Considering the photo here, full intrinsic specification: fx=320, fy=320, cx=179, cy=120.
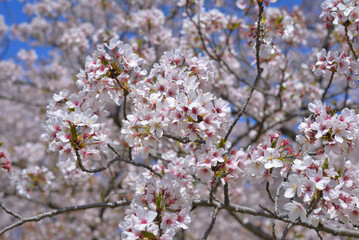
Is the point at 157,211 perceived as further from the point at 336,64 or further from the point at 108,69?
the point at 336,64

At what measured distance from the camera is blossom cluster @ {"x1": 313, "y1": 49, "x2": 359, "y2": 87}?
2.32m

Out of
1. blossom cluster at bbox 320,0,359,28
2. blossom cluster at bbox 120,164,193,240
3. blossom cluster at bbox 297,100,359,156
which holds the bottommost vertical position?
blossom cluster at bbox 120,164,193,240

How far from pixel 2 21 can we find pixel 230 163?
897 cm

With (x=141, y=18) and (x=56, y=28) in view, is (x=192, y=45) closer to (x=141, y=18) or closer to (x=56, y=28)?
(x=141, y=18)

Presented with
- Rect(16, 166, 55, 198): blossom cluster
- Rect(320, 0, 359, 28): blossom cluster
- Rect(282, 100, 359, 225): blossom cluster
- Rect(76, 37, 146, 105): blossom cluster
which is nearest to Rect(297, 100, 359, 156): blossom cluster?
Rect(282, 100, 359, 225): blossom cluster

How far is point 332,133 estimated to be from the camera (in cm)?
187

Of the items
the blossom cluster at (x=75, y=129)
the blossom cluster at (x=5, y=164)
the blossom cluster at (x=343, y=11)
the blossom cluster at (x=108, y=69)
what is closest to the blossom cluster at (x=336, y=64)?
the blossom cluster at (x=343, y=11)

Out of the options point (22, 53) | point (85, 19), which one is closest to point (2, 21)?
point (22, 53)

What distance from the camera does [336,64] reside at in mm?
2320

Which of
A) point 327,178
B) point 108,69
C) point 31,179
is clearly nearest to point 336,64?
point 327,178

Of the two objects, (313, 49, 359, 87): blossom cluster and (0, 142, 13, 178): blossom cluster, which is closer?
(313, 49, 359, 87): blossom cluster

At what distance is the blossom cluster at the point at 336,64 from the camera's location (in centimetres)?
232

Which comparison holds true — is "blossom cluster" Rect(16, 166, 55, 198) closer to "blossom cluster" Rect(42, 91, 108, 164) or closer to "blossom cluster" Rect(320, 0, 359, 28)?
"blossom cluster" Rect(42, 91, 108, 164)

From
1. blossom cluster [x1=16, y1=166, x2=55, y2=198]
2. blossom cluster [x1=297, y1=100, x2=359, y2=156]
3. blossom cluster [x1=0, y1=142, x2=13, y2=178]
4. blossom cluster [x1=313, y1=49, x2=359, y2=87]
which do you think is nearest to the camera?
blossom cluster [x1=297, y1=100, x2=359, y2=156]
